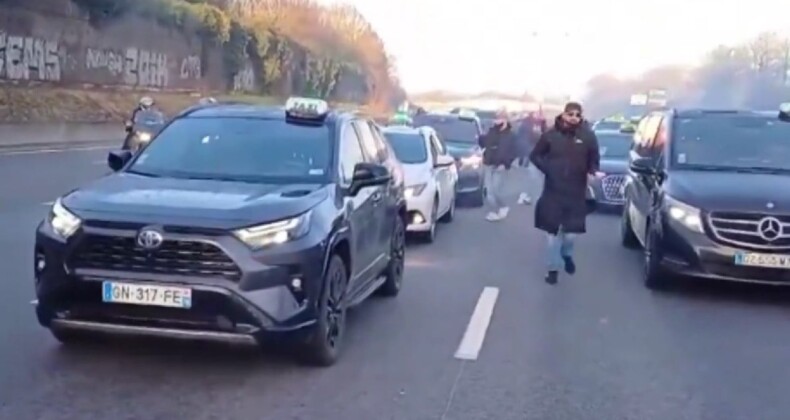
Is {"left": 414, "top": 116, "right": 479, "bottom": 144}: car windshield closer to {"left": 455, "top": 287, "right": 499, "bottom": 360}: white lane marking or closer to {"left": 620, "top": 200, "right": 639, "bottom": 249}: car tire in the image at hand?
{"left": 620, "top": 200, "right": 639, "bottom": 249}: car tire

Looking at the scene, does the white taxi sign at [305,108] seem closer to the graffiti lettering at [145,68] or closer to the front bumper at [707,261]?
the front bumper at [707,261]

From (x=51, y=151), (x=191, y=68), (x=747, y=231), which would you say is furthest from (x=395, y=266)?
(x=191, y=68)

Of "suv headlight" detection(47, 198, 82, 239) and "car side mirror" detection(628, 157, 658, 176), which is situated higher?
"suv headlight" detection(47, 198, 82, 239)

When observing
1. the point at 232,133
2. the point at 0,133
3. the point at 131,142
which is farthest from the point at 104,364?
the point at 0,133

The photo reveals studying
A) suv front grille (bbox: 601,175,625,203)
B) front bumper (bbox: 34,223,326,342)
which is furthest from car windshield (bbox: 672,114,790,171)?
suv front grille (bbox: 601,175,625,203)

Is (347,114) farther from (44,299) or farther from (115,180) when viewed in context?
(44,299)

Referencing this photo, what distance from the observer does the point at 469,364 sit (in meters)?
7.33

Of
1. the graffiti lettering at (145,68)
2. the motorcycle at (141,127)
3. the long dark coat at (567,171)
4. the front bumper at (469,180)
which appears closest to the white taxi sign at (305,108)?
the long dark coat at (567,171)

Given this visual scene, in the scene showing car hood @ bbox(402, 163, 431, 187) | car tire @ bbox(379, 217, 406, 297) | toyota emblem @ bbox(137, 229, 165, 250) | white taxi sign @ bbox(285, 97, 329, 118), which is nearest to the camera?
toyota emblem @ bbox(137, 229, 165, 250)

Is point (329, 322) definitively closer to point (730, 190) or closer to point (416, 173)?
point (730, 190)

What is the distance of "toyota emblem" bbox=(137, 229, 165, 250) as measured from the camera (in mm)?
6320

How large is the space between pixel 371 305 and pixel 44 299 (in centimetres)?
343

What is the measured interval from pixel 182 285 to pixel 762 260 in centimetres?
559

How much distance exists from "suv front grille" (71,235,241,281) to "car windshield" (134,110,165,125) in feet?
51.6
